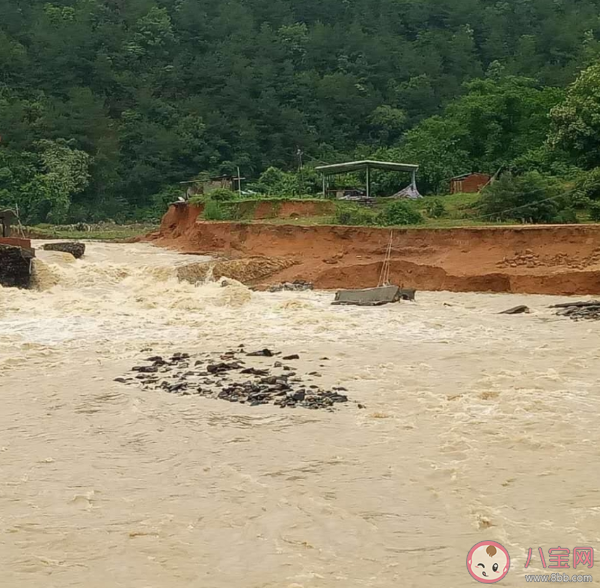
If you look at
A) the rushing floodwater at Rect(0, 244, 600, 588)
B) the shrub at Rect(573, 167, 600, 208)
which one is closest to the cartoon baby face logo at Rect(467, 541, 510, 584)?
the rushing floodwater at Rect(0, 244, 600, 588)

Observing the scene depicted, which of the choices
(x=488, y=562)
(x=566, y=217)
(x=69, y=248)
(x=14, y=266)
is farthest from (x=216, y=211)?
(x=488, y=562)

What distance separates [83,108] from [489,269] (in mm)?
39414

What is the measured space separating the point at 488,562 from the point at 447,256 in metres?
14.9

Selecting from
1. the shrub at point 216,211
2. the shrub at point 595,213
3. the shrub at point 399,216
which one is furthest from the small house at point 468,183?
the shrub at point 595,213

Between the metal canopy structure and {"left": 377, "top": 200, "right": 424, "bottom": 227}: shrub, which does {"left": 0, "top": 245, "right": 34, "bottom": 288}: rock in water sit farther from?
the metal canopy structure

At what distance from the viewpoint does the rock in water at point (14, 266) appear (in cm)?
1891

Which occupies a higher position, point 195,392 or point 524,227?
point 524,227

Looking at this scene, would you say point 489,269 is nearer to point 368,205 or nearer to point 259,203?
point 368,205

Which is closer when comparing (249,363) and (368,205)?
(249,363)

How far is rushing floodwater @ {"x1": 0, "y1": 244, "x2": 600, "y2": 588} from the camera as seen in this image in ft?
16.6

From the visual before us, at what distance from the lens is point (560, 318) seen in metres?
14.4

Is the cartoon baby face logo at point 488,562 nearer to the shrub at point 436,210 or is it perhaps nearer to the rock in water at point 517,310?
the rock in water at point 517,310

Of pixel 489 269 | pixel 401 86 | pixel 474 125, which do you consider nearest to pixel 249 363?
pixel 489 269

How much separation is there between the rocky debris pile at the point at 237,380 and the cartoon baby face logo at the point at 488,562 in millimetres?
3584
